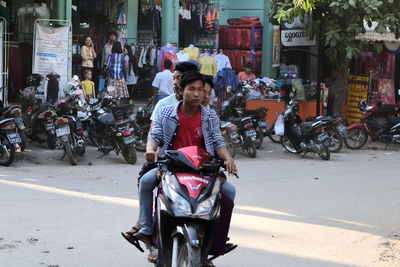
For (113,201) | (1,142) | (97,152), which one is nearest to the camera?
(113,201)

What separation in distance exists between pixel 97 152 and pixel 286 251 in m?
7.33

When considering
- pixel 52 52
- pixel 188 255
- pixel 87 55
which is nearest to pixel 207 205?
pixel 188 255

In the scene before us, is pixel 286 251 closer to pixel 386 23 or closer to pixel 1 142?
pixel 1 142

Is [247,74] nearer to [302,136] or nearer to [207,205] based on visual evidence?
[302,136]

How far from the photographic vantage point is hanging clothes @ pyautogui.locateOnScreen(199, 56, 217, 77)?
17.5 metres

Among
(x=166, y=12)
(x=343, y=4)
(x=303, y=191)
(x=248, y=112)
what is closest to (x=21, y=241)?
(x=303, y=191)

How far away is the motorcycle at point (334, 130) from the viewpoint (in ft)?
45.9

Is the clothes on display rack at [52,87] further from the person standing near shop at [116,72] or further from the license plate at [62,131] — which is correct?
the license plate at [62,131]

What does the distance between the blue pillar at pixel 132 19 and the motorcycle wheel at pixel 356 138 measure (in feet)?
24.2

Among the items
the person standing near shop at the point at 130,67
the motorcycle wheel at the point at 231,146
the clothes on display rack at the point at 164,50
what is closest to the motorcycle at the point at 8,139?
the motorcycle wheel at the point at 231,146

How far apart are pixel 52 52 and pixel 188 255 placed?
10.9 metres

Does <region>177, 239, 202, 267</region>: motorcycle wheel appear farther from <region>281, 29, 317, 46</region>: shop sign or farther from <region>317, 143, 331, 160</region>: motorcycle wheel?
<region>281, 29, 317, 46</region>: shop sign

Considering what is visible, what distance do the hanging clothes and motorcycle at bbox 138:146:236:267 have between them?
13.2 m

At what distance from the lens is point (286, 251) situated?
6031mm
